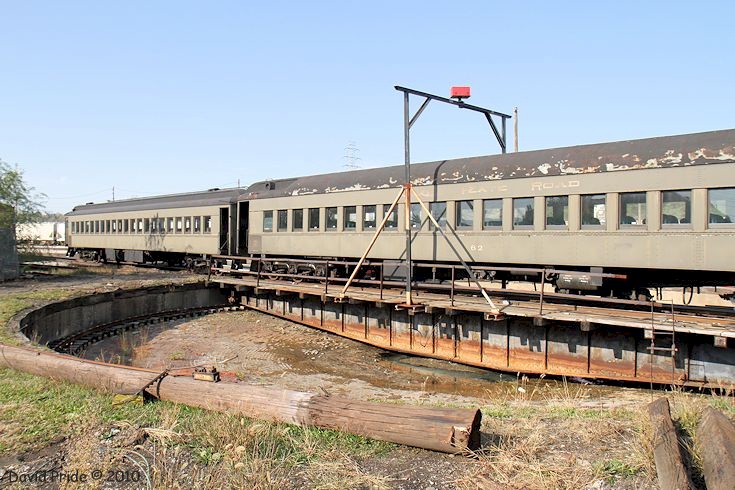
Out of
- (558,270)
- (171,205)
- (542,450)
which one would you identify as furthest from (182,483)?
(171,205)

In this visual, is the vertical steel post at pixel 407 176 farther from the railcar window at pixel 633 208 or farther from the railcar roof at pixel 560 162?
the railcar window at pixel 633 208

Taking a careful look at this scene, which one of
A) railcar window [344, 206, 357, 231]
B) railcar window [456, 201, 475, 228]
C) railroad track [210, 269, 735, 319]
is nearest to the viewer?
railroad track [210, 269, 735, 319]

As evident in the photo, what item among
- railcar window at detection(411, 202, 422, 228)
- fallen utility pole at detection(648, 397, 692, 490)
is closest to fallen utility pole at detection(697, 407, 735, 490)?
fallen utility pole at detection(648, 397, 692, 490)

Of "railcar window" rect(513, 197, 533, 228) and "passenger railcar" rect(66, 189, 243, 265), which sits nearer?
"railcar window" rect(513, 197, 533, 228)

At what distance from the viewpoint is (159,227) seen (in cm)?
2698

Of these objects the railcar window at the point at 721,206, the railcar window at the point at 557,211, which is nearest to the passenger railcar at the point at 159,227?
the railcar window at the point at 557,211

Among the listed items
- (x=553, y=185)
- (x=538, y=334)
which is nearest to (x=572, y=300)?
(x=538, y=334)

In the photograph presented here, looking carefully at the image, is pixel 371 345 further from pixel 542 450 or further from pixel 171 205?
pixel 171 205

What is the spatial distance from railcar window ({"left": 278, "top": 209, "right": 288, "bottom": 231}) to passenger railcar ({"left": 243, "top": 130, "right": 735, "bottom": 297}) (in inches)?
111

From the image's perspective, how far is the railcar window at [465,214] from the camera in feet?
45.9

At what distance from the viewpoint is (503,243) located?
43.6 feet

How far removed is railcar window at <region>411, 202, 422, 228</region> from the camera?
49.7 ft

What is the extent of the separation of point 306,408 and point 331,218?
12327 millimetres

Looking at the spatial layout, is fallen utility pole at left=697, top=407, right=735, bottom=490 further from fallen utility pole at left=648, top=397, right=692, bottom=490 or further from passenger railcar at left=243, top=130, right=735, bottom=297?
passenger railcar at left=243, top=130, right=735, bottom=297
